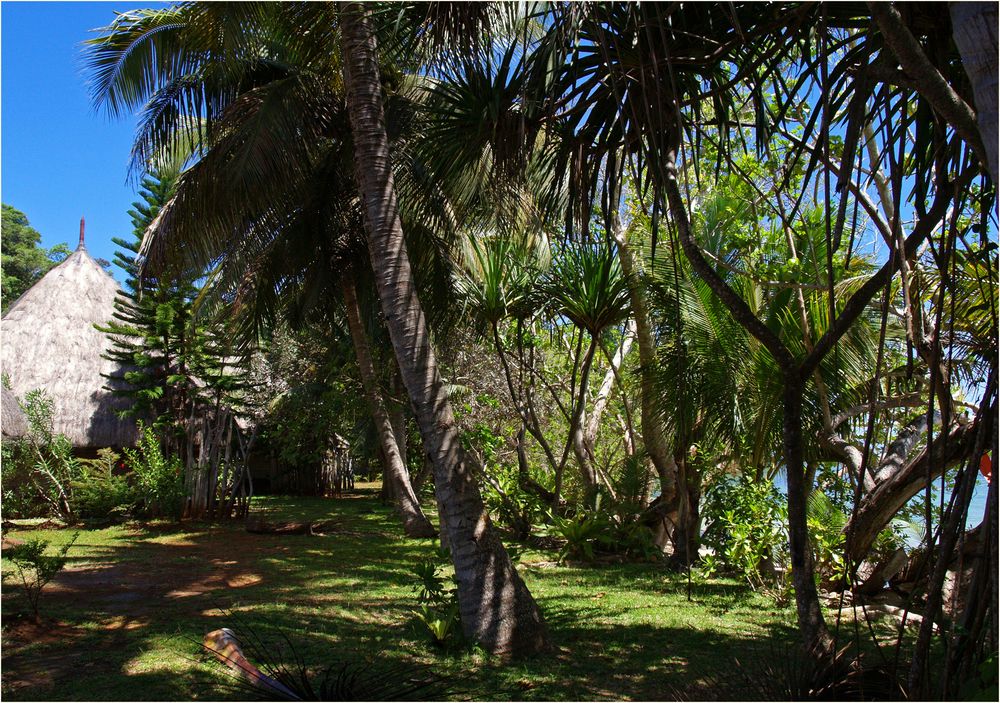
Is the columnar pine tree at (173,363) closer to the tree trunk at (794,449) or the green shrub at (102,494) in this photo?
the green shrub at (102,494)

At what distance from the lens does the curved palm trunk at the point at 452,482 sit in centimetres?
496

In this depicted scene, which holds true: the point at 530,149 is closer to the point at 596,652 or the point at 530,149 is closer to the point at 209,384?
the point at 596,652

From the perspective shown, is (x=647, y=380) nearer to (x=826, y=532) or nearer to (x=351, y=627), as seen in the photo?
(x=826, y=532)

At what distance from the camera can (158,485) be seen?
484 inches

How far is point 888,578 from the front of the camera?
272 inches

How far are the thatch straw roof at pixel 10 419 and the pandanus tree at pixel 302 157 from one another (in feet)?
15.6

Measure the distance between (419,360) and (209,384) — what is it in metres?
9.86

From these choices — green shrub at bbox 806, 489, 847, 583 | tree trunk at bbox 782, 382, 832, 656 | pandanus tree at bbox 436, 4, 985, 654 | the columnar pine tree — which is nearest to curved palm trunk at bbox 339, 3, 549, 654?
pandanus tree at bbox 436, 4, 985, 654

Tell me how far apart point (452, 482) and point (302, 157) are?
259 inches

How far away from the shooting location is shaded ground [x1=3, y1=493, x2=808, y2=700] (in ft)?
14.3

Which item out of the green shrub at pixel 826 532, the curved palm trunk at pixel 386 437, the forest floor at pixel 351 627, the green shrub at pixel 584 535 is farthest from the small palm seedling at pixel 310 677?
the curved palm trunk at pixel 386 437

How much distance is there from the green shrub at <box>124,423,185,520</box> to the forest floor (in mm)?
2460

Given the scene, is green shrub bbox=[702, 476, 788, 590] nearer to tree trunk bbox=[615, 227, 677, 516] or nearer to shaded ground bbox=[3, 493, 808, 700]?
shaded ground bbox=[3, 493, 808, 700]

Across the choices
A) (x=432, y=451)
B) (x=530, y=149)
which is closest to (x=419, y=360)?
(x=432, y=451)
